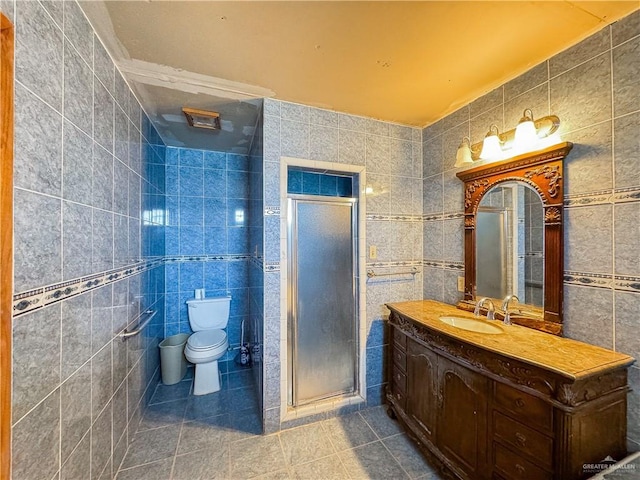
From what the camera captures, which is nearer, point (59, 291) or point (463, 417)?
point (59, 291)

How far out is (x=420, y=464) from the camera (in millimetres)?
1567

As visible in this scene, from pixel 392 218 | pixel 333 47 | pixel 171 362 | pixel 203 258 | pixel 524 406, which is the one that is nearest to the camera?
pixel 524 406

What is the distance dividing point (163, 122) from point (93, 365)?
1.94 meters

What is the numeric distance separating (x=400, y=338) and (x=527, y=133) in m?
1.56

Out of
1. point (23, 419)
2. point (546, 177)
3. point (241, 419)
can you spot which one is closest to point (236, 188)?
point (241, 419)

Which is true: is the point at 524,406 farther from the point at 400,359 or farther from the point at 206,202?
the point at 206,202

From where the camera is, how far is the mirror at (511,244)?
1472 millimetres

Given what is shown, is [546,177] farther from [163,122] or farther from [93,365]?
[163,122]

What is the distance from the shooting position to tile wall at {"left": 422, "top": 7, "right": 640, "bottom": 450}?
1.12 m

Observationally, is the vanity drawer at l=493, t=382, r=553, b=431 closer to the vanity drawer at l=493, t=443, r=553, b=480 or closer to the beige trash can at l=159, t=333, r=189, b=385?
the vanity drawer at l=493, t=443, r=553, b=480

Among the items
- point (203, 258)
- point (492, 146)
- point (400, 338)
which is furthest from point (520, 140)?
point (203, 258)

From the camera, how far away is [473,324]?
5.44 feet

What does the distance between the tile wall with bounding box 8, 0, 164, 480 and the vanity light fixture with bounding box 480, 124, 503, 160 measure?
7.26 feet

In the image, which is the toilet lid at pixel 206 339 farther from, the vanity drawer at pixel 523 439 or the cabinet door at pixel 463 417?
the vanity drawer at pixel 523 439
